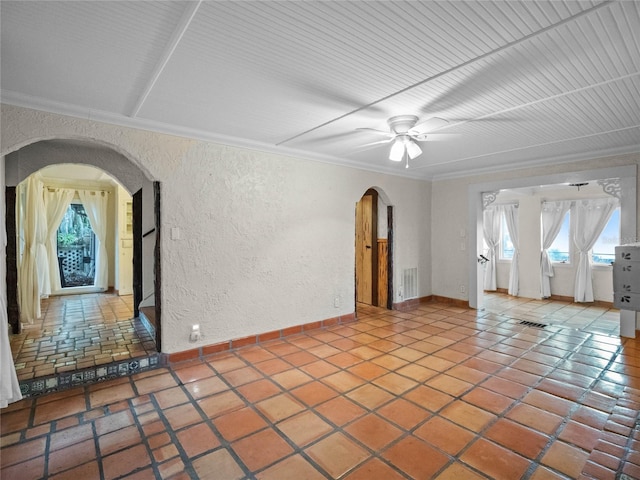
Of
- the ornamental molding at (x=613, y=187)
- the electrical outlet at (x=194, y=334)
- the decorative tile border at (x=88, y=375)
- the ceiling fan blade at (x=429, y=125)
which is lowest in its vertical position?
the decorative tile border at (x=88, y=375)

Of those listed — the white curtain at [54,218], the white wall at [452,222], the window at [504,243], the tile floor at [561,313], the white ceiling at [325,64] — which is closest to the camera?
the white ceiling at [325,64]

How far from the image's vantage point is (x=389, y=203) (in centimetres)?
538

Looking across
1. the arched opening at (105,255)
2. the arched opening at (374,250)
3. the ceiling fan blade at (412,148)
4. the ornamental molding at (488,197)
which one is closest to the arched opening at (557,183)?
the ornamental molding at (488,197)

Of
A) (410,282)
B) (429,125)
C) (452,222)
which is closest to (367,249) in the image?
(410,282)

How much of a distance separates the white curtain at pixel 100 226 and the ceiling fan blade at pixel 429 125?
6778 millimetres

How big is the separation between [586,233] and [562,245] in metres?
0.53

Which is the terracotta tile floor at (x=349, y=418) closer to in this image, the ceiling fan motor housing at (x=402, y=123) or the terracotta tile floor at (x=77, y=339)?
the terracotta tile floor at (x=77, y=339)

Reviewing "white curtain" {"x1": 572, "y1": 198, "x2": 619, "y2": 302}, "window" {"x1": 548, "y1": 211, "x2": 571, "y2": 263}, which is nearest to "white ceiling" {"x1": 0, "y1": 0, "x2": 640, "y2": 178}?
"white curtain" {"x1": 572, "y1": 198, "x2": 619, "y2": 302}

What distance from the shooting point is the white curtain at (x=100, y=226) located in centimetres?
671

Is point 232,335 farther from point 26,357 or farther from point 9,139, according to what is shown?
point 9,139

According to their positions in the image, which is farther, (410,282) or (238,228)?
(410,282)

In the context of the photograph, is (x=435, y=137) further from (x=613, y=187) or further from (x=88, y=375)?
(x=88, y=375)

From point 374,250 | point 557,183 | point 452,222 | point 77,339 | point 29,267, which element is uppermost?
point 557,183

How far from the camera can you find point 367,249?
5836 millimetres
